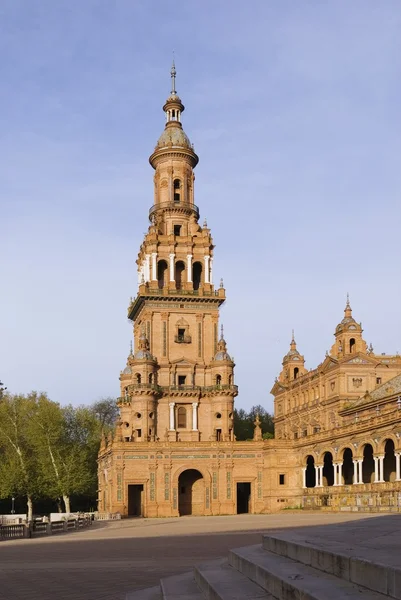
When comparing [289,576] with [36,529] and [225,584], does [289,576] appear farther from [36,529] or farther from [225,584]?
[36,529]

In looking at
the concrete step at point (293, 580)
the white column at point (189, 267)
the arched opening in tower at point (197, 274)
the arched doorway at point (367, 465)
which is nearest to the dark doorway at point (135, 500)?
the arched doorway at point (367, 465)

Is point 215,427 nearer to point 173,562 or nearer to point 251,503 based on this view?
point 251,503

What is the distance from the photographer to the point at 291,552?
1198 cm

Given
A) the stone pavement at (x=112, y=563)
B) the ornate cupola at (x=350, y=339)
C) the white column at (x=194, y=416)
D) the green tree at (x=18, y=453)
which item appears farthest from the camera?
the ornate cupola at (x=350, y=339)

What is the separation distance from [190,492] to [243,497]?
7527 millimetres

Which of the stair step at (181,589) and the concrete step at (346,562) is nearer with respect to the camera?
the concrete step at (346,562)

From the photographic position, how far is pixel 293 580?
973cm

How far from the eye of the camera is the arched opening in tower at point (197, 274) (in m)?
85.4

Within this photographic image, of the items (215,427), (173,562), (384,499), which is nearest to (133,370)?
(215,427)

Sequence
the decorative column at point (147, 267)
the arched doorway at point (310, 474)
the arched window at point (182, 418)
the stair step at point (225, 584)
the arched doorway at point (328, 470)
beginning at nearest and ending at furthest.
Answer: the stair step at point (225, 584), the arched doorway at point (328, 470), the arched doorway at point (310, 474), the arched window at point (182, 418), the decorative column at point (147, 267)

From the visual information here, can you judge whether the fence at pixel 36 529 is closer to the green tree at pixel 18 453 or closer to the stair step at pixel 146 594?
the stair step at pixel 146 594

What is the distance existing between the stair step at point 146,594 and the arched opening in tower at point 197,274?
71.0 meters

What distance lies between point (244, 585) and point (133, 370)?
66711mm

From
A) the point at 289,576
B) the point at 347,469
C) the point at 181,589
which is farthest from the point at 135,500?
the point at 289,576
